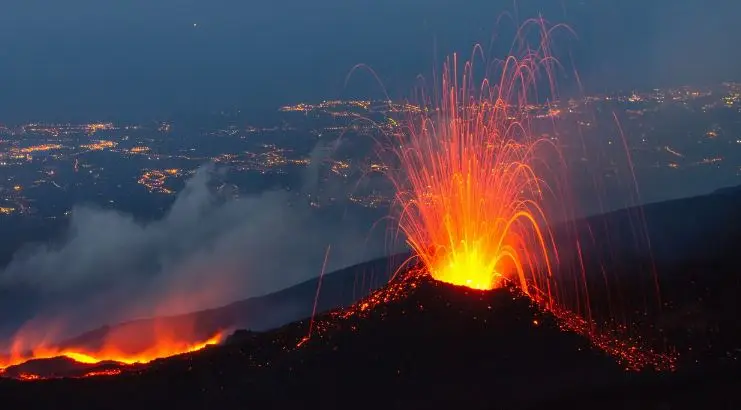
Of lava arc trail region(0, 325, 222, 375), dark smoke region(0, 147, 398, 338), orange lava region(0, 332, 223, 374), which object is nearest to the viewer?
orange lava region(0, 332, 223, 374)

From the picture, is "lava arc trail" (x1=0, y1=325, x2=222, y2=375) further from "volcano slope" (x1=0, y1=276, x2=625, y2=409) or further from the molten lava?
"volcano slope" (x1=0, y1=276, x2=625, y2=409)

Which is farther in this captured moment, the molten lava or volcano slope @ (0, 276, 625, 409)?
the molten lava

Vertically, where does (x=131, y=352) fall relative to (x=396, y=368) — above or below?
below

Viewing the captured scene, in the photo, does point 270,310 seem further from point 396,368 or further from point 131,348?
point 396,368

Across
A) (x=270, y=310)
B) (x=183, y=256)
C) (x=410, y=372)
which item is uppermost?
(x=410, y=372)

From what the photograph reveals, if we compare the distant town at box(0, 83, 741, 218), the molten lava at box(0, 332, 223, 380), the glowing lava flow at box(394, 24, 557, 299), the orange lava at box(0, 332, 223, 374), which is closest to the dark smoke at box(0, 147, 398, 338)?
the distant town at box(0, 83, 741, 218)

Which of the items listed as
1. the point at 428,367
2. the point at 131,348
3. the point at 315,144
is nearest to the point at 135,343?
the point at 131,348

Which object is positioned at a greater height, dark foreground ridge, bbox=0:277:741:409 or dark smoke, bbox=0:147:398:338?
dark foreground ridge, bbox=0:277:741:409

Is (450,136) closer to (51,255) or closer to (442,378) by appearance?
(442,378)
